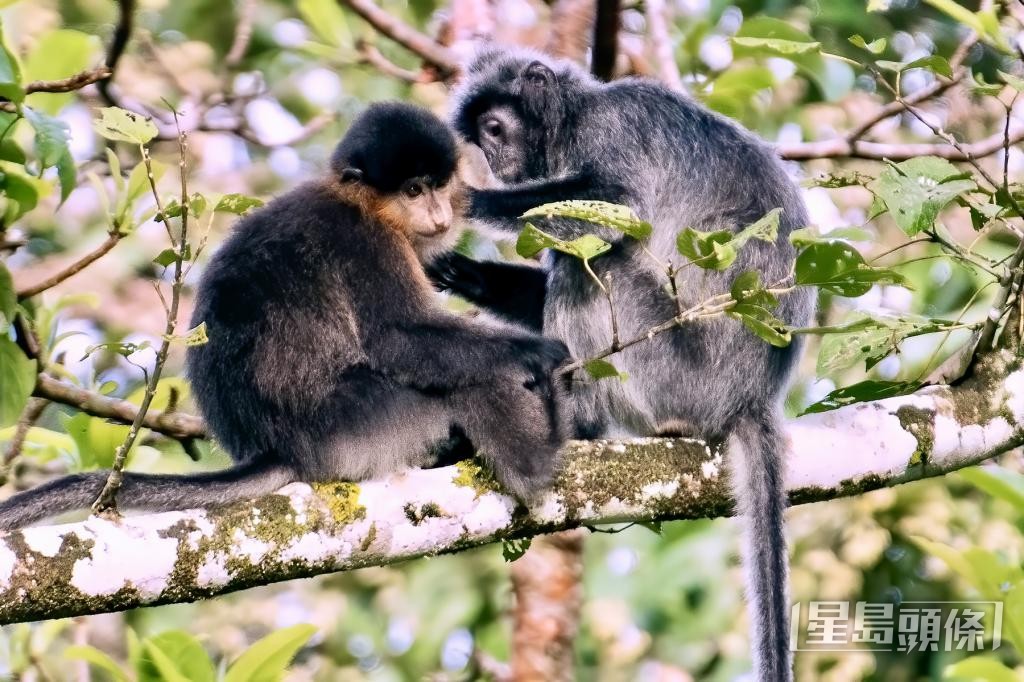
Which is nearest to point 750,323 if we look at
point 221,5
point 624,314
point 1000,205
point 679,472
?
point 679,472

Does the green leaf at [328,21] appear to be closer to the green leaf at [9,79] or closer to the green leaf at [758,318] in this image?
the green leaf at [9,79]

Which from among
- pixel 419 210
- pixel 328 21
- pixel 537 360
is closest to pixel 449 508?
pixel 537 360

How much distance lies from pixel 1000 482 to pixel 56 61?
2879 mm

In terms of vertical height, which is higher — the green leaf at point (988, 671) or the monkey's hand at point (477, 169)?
the monkey's hand at point (477, 169)

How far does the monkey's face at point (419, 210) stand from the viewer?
11.3ft

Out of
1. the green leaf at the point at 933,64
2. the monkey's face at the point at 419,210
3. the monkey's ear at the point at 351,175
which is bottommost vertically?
the monkey's face at the point at 419,210

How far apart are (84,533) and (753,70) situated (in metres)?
3.29

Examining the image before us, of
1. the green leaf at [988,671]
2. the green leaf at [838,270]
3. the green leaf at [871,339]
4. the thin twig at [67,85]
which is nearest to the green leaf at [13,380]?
the thin twig at [67,85]

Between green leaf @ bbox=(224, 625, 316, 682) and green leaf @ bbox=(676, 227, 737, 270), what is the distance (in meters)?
1.25

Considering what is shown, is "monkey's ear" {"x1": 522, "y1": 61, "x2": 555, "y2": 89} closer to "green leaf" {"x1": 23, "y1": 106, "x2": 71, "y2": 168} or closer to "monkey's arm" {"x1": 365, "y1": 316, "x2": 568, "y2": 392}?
"monkey's arm" {"x1": 365, "y1": 316, "x2": 568, "y2": 392}

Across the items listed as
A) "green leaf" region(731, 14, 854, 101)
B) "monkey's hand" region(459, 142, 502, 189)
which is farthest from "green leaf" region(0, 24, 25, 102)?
"green leaf" region(731, 14, 854, 101)

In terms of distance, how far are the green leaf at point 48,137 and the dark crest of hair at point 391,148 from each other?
840 mm

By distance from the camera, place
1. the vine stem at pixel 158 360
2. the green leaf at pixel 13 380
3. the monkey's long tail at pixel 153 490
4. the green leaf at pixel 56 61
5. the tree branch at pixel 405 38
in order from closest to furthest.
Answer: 1. the vine stem at pixel 158 360
2. the monkey's long tail at pixel 153 490
3. the green leaf at pixel 13 380
4. the green leaf at pixel 56 61
5. the tree branch at pixel 405 38

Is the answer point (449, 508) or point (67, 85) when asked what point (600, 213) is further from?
point (67, 85)
